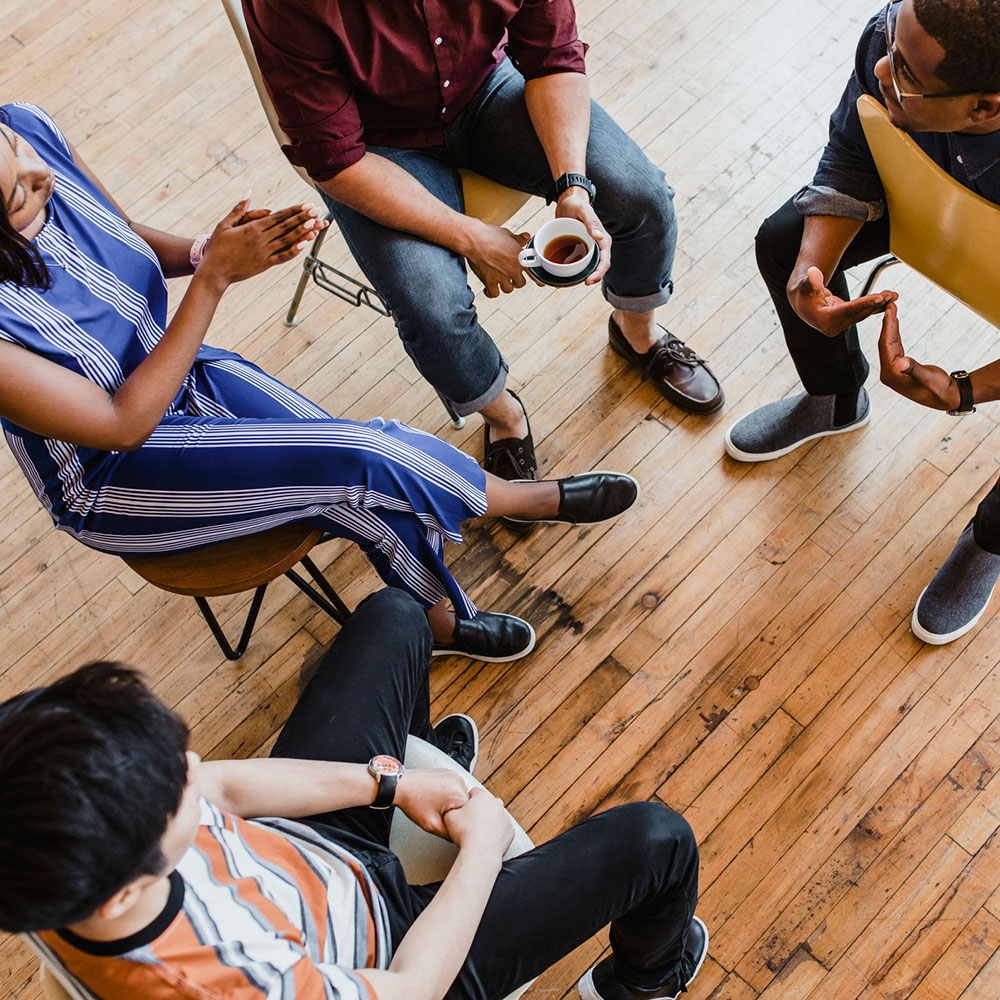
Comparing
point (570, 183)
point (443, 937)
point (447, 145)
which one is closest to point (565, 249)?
point (570, 183)

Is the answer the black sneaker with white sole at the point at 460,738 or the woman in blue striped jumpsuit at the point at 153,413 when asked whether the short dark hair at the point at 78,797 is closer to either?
the woman in blue striped jumpsuit at the point at 153,413

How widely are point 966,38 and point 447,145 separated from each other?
3.55 feet

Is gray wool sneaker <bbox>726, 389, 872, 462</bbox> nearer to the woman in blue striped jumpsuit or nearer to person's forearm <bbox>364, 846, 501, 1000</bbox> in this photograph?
the woman in blue striped jumpsuit

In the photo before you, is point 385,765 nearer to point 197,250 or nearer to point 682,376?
point 197,250

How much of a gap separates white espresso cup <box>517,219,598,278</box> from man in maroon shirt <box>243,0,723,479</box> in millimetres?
56

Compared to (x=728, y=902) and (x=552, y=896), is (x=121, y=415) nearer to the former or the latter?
(x=552, y=896)

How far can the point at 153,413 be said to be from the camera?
155 cm

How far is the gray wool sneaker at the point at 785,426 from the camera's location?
7.45ft

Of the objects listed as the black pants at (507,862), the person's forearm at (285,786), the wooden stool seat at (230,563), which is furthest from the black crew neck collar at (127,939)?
the wooden stool seat at (230,563)

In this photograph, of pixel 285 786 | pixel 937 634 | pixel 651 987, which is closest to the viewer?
pixel 285 786

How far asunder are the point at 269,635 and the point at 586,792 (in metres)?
0.89

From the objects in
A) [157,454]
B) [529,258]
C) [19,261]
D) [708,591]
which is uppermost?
[19,261]

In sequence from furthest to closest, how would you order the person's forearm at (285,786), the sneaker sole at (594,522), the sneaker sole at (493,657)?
the sneaker sole at (594,522), the sneaker sole at (493,657), the person's forearm at (285,786)

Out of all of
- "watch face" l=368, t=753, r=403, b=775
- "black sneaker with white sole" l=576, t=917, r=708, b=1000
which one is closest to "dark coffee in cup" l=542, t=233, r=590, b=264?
"watch face" l=368, t=753, r=403, b=775
